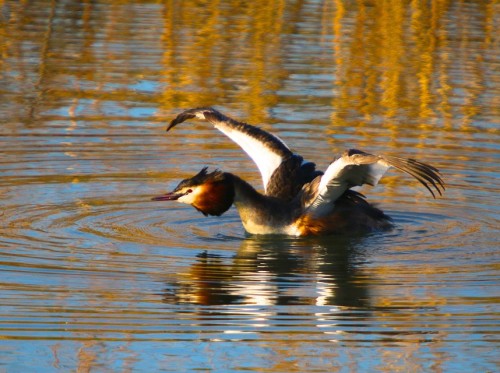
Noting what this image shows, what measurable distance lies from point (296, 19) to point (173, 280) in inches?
602

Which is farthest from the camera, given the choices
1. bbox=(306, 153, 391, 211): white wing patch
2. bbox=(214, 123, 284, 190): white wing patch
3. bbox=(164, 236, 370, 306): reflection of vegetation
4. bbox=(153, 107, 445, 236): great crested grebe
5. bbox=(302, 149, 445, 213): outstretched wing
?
bbox=(214, 123, 284, 190): white wing patch

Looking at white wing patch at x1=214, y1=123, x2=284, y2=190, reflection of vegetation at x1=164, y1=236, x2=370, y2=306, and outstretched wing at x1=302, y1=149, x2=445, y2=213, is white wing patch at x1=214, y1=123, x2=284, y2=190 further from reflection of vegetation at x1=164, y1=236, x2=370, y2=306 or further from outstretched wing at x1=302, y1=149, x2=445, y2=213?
reflection of vegetation at x1=164, y1=236, x2=370, y2=306

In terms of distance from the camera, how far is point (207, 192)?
11.7m

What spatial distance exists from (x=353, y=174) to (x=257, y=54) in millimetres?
10279

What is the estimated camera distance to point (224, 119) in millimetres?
13148

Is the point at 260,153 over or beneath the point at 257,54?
over

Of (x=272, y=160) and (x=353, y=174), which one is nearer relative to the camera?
(x=353, y=174)

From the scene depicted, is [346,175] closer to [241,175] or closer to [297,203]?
[297,203]

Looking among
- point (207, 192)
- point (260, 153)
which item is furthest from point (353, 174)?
point (260, 153)

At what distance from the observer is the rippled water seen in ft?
27.7

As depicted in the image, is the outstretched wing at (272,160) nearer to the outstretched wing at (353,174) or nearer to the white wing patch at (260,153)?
the white wing patch at (260,153)

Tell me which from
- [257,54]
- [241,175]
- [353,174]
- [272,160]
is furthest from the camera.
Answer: [257,54]

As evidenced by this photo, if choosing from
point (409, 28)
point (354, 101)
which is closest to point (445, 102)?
point (354, 101)

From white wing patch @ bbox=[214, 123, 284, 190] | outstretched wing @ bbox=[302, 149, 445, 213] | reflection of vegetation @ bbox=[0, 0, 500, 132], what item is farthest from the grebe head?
reflection of vegetation @ bbox=[0, 0, 500, 132]
